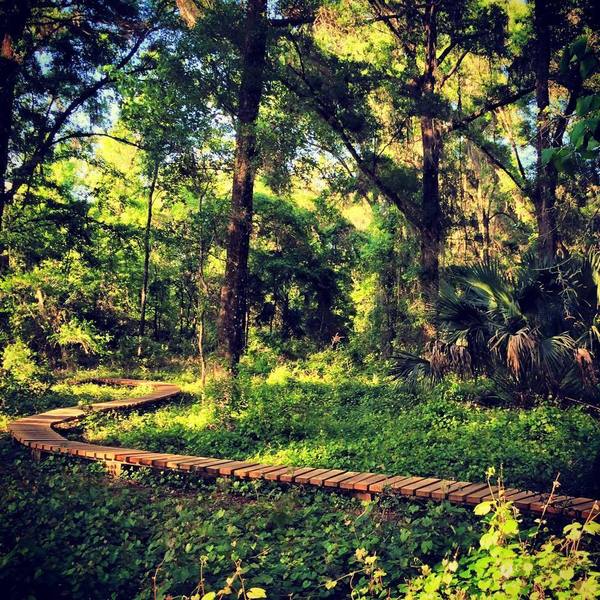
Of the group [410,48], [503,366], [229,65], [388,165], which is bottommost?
[503,366]

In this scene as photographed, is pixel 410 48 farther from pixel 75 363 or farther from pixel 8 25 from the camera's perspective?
pixel 75 363

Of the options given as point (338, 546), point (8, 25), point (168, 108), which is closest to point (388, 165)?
point (168, 108)

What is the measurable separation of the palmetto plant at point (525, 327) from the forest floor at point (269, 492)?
0.96 m

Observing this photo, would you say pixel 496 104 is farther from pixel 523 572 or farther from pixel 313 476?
pixel 523 572

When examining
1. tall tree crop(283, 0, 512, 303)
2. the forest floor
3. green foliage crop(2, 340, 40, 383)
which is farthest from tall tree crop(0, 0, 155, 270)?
the forest floor

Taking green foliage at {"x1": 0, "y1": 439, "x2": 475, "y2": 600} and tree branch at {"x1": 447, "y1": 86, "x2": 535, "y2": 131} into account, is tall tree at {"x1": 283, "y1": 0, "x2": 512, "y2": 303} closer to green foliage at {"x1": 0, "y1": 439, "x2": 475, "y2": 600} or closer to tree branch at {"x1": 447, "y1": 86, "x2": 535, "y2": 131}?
tree branch at {"x1": 447, "y1": 86, "x2": 535, "y2": 131}

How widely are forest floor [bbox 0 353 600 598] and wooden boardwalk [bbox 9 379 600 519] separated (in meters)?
0.15

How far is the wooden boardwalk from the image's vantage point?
4.27 metres

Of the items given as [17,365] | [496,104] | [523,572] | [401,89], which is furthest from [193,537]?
[496,104]

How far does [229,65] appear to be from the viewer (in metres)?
11.0

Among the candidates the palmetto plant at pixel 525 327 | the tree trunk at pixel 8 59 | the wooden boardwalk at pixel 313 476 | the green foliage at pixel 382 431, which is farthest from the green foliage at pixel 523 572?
the tree trunk at pixel 8 59

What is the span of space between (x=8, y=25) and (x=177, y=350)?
49.8ft

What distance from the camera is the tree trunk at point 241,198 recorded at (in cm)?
1064

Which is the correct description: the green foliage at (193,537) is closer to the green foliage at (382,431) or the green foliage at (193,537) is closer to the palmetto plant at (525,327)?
the green foliage at (382,431)
